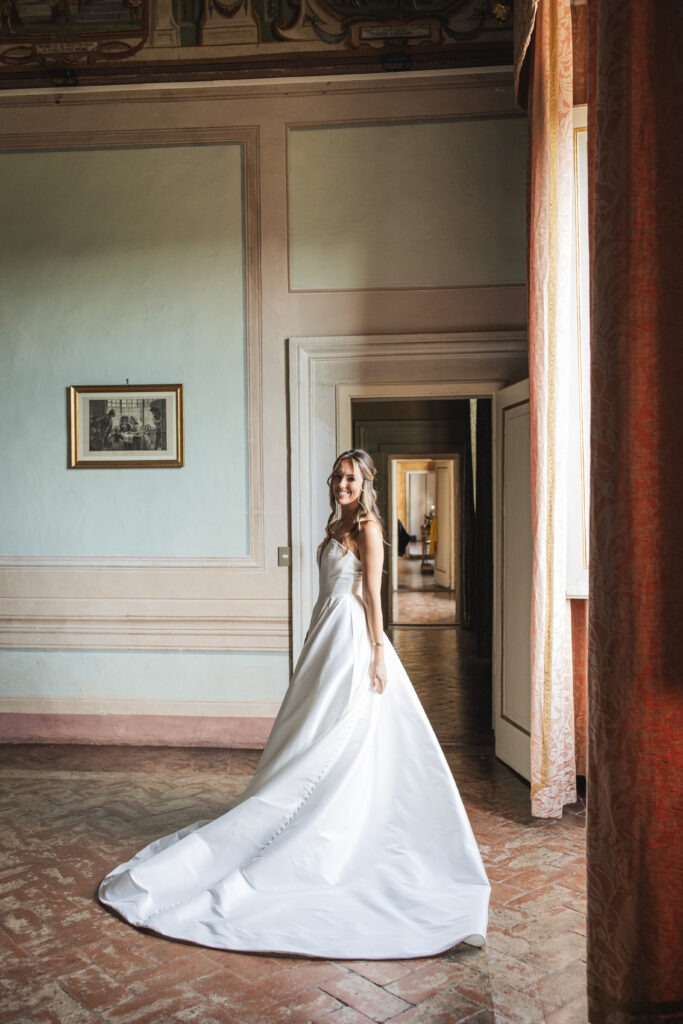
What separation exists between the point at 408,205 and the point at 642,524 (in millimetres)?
4224

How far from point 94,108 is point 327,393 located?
2490mm

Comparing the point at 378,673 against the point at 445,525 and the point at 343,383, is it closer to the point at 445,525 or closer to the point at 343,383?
the point at 343,383

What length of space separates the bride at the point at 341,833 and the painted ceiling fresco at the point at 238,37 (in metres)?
3.30

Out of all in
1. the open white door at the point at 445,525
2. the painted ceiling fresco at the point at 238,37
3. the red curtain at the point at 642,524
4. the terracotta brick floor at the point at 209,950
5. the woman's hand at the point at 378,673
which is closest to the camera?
the red curtain at the point at 642,524

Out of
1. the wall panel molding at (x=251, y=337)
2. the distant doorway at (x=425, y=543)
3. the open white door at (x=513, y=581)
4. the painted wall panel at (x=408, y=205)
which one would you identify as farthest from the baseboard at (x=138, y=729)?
the distant doorway at (x=425, y=543)

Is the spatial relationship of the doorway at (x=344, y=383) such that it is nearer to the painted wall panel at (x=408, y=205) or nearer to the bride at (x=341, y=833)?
the painted wall panel at (x=408, y=205)

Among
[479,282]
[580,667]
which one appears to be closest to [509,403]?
[479,282]

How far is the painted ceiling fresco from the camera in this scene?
5215 mm

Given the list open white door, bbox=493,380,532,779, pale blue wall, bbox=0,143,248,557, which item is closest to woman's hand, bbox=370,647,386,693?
open white door, bbox=493,380,532,779

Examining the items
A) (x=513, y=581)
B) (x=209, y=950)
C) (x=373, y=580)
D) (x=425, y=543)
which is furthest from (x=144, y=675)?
(x=425, y=543)

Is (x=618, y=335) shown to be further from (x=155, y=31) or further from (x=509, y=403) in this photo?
(x=155, y=31)

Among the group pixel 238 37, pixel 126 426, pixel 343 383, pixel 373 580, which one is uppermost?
pixel 238 37

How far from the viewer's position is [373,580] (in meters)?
3.34

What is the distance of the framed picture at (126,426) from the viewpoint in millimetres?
5441
